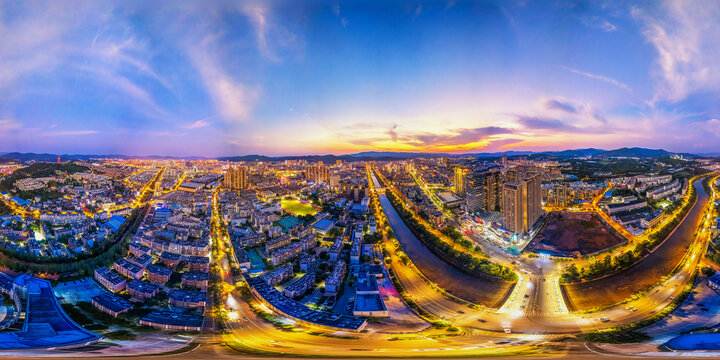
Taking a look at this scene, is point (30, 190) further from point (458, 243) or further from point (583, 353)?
point (583, 353)

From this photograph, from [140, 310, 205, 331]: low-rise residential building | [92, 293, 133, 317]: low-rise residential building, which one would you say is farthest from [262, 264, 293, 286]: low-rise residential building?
[92, 293, 133, 317]: low-rise residential building

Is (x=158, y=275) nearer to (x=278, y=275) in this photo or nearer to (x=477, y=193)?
(x=278, y=275)

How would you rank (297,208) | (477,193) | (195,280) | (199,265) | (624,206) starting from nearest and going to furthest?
(195,280), (199,265), (624,206), (477,193), (297,208)

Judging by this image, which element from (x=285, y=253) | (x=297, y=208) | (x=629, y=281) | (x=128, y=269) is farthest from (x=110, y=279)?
(x=629, y=281)

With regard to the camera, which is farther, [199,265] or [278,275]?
[199,265]

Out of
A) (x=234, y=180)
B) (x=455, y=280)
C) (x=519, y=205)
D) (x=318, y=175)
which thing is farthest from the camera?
(x=318, y=175)

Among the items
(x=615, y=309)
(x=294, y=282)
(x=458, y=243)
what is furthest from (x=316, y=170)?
(x=615, y=309)

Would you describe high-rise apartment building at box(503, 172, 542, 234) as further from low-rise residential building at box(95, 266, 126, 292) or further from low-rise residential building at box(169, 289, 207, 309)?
low-rise residential building at box(95, 266, 126, 292)
